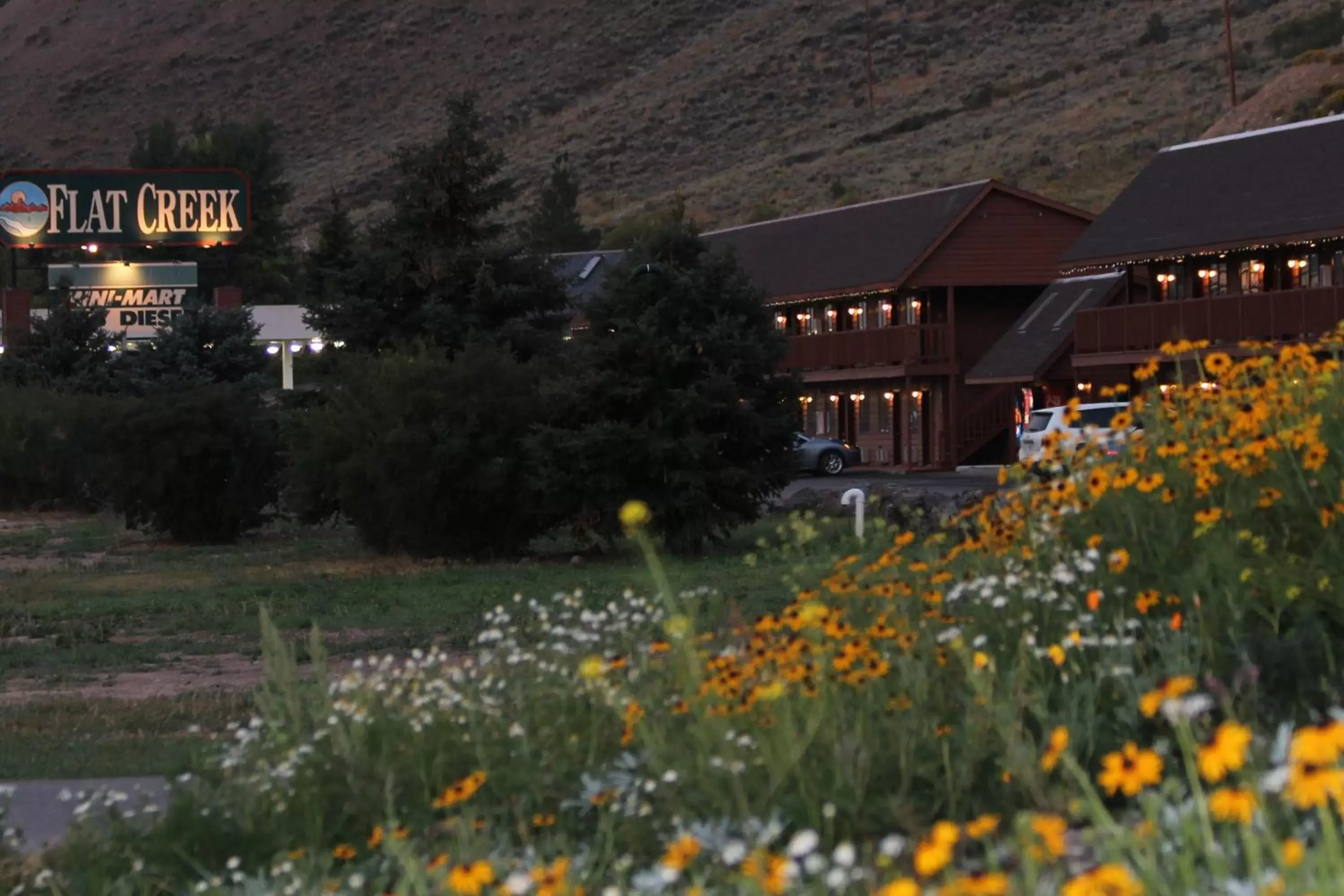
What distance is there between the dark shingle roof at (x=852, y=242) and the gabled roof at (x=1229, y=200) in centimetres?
642

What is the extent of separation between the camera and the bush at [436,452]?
75.4 ft

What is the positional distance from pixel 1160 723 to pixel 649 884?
9.31ft

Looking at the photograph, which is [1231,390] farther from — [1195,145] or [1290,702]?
[1195,145]

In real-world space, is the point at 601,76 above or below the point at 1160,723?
above

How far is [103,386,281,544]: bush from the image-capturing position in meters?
28.1

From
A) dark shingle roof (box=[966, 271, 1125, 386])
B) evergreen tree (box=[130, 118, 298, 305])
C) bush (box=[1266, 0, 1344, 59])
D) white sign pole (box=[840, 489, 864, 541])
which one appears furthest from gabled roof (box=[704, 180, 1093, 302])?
white sign pole (box=[840, 489, 864, 541])

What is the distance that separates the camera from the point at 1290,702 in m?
7.09

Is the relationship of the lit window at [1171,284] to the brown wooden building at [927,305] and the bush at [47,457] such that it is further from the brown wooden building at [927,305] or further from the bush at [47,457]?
the bush at [47,457]

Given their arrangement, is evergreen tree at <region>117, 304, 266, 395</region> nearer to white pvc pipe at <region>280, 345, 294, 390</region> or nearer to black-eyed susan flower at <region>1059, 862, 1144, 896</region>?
white pvc pipe at <region>280, 345, 294, 390</region>

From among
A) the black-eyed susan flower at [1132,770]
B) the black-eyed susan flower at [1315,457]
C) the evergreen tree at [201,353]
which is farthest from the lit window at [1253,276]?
the black-eyed susan flower at [1132,770]

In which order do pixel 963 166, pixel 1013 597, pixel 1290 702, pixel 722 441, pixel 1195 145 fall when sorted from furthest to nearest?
pixel 963 166
pixel 1195 145
pixel 722 441
pixel 1013 597
pixel 1290 702

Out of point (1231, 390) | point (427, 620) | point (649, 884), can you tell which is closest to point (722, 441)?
point (427, 620)

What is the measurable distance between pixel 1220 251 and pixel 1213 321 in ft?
4.81

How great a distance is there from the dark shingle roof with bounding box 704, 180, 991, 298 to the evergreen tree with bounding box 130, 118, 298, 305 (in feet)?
76.6
